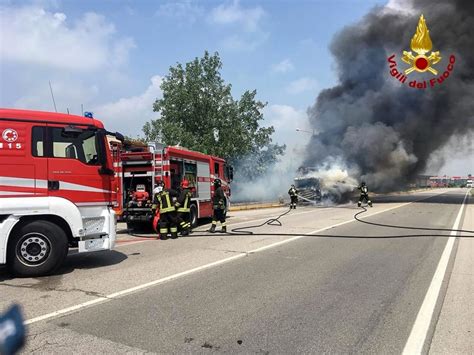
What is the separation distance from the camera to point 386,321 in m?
4.33

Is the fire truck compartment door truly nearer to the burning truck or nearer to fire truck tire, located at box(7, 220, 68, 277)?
fire truck tire, located at box(7, 220, 68, 277)

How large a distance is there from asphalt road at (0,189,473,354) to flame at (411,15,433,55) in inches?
1195

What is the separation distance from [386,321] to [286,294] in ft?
4.50

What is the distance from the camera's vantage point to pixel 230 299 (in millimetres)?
5098

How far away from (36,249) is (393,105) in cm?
3518

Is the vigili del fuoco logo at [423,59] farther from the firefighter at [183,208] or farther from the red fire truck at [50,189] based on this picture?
the red fire truck at [50,189]

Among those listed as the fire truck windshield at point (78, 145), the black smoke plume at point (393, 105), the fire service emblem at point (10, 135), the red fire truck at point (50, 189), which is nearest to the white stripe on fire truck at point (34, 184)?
the red fire truck at point (50, 189)

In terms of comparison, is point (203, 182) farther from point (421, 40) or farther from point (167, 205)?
point (421, 40)

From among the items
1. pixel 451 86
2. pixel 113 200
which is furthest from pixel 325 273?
pixel 451 86

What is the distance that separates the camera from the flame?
3412cm

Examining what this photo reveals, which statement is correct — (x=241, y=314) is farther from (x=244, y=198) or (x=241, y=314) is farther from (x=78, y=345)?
(x=244, y=198)

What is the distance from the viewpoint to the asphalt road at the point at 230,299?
149 inches

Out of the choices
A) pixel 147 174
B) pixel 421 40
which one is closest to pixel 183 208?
pixel 147 174

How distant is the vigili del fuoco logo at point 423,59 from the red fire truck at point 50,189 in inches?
1317
